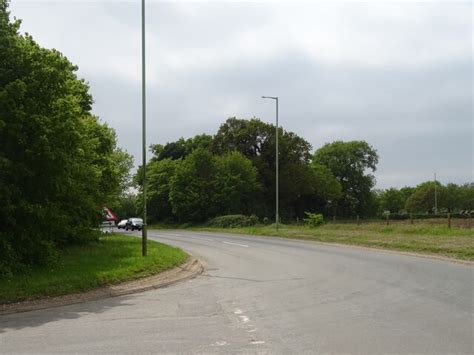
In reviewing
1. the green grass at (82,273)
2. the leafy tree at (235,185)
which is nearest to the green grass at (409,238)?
the green grass at (82,273)

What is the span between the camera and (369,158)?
113688 mm

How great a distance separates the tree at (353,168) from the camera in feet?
357

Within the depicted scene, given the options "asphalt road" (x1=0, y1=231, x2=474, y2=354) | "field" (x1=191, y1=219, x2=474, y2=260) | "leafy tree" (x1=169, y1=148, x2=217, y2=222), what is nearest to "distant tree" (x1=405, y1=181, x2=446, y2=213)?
"leafy tree" (x1=169, y1=148, x2=217, y2=222)

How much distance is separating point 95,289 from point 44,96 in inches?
206

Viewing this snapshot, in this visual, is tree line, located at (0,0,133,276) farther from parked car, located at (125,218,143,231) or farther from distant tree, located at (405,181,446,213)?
distant tree, located at (405,181,446,213)

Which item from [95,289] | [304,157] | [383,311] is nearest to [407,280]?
[383,311]

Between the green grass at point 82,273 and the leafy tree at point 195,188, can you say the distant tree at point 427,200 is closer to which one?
the leafy tree at point 195,188

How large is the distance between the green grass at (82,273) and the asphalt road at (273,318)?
1254 mm

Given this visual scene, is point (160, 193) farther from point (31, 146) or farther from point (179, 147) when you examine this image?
point (31, 146)

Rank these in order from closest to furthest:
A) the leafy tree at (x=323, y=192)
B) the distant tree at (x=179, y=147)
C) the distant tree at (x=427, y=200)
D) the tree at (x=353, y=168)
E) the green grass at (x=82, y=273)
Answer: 1. the green grass at (x=82, y=273)
2. the leafy tree at (x=323, y=192)
3. the distant tree at (x=179, y=147)
4. the tree at (x=353, y=168)
5. the distant tree at (x=427, y=200)

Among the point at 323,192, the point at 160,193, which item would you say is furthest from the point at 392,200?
the point at 160,193

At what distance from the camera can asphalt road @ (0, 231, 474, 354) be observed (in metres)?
7.29

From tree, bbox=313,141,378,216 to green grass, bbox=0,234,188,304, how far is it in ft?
297

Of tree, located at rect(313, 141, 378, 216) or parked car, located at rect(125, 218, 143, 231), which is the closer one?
parked car, located at rect(125, 218, 143, 231)
